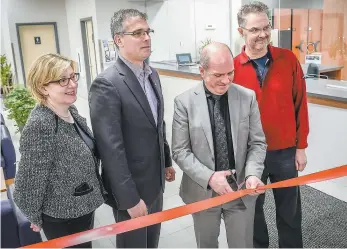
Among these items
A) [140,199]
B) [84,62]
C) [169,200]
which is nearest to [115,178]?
[140,199]

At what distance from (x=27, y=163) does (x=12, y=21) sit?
8.09 meters

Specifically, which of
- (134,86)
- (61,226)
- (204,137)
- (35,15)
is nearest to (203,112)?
(204,137)

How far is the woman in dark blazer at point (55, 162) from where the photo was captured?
1267 mm

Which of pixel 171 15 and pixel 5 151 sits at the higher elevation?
pixel 171 15

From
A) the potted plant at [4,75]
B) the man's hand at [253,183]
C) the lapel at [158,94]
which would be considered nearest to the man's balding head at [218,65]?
the lapel at [158,94]

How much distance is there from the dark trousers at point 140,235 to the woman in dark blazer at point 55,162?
6.2 inches

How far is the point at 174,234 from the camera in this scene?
2.13m

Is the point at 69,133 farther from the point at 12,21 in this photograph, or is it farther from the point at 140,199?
the point at 12,21

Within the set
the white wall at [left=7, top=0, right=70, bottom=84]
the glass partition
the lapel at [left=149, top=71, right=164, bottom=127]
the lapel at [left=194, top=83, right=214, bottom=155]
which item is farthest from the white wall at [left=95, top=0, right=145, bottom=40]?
the lapel at [left=194, top=83, right=214, bottom=155]

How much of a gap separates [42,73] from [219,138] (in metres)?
0.79

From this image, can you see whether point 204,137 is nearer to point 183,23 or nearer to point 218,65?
point 218,65

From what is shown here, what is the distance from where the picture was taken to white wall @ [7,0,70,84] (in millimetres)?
8109

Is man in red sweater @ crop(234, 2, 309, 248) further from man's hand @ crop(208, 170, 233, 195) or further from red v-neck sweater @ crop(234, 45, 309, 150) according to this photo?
man's hand @ crop(208, 170, 233, 195)

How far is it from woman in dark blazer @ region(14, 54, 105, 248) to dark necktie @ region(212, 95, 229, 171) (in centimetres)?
54
